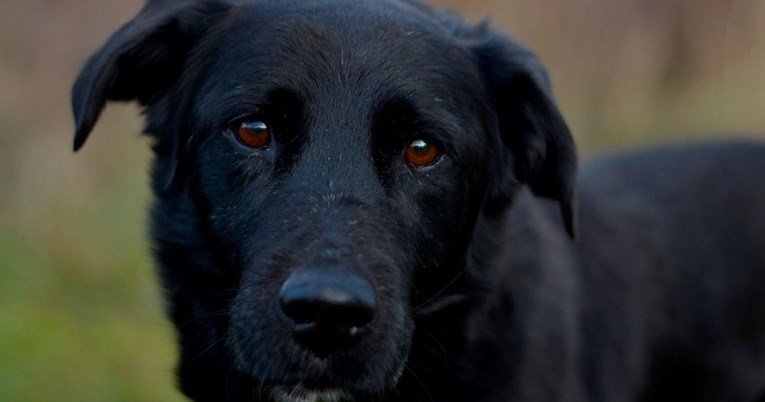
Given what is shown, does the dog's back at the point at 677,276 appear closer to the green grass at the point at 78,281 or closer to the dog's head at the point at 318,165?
the dog's head at the point at 318,165

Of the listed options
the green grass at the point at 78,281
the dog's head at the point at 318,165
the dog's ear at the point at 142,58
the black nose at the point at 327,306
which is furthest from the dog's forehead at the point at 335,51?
the green grass at the point at 78,281

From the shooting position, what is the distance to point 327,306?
2.88 meters

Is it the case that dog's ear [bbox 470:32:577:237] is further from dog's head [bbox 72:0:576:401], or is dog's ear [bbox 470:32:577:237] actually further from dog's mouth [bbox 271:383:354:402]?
dog's mouth [bbox 271:383:354:402]

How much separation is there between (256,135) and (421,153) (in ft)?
1.70

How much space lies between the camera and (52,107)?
677 cm

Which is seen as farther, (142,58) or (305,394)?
(142,58)

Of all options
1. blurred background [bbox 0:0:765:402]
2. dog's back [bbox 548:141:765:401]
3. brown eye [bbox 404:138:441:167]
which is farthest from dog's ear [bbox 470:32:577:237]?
blurred background [bbox 0:0:765:402]

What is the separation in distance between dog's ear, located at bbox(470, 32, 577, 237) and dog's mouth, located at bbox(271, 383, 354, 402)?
94 cm

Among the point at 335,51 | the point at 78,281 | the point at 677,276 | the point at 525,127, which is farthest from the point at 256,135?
the point at 78,281

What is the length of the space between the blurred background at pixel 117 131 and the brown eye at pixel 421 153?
1180mm

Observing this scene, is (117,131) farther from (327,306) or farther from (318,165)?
(327,306)

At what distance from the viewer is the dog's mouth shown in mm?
3215

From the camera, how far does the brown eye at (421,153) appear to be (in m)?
3.35

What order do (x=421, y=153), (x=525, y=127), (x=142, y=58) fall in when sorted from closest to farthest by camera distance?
1. (x=421, y=153)
2. (x=142, y=58)
3. (x=525, y=127)
